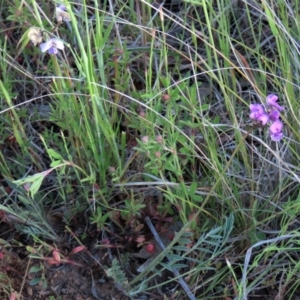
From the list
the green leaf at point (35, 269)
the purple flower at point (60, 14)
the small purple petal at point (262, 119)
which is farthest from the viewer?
the green leaf at point (35, 269)

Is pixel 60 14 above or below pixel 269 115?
above

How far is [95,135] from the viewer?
3.76 ft

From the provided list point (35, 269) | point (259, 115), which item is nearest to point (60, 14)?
point (259, 115)

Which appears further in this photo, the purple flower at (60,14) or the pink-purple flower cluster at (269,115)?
the purple flower at (60,14)

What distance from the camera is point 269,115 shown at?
35.5 inches

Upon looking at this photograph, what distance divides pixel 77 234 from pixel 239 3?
0.72m

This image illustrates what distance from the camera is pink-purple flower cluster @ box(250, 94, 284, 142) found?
876 millimetres

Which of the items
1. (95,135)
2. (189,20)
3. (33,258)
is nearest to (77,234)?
(33,258)

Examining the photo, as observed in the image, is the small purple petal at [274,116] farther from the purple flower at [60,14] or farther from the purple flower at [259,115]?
the purple flower at [60,14]

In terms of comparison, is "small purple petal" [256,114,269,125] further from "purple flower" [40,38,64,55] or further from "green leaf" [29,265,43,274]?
"green leaf" [29,265,43,274]

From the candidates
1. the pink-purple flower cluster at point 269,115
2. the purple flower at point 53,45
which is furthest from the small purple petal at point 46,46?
the pink-purple flower cluster at point 269,115

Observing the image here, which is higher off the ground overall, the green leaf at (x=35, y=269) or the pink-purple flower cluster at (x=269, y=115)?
the pink-purple flower cluster at (x=269, y=115)

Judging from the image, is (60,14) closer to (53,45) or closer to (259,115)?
(53,45)

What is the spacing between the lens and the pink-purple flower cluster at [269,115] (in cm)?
88
